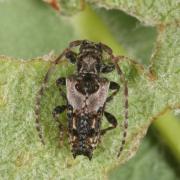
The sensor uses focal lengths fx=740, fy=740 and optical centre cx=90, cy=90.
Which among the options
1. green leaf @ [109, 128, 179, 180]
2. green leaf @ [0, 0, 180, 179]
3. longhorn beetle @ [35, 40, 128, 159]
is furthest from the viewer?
green leaf @ [109, 128, 179, 180]

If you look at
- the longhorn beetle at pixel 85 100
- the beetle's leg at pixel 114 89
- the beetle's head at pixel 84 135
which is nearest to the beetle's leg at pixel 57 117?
the longhorn beetle at pixel 85 100

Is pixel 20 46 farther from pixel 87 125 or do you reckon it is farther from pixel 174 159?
pixel 174 159

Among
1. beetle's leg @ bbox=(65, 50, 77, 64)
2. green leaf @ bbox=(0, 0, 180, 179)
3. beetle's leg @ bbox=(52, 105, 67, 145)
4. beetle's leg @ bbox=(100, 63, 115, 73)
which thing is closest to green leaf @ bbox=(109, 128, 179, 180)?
green leaf @ bbox=(0, 0, 180, 179)

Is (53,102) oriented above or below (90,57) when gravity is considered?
below

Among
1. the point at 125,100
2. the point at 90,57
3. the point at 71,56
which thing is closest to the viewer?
the point at 125,100

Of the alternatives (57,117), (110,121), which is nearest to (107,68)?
(110,121)

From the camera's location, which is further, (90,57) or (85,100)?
(90,57)

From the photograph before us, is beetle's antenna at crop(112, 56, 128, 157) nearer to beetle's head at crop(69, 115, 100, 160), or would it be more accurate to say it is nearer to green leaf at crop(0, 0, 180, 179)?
green leaf at crop(0, 0, 180, 179)

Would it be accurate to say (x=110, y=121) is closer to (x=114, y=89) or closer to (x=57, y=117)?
(x=114, y=89)
